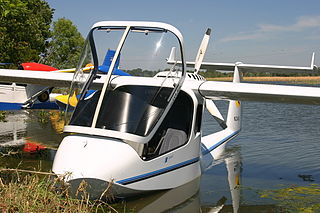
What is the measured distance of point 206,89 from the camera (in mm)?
6152

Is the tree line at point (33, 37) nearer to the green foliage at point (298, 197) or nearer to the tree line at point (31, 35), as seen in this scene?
the tree line at point (31, 35)

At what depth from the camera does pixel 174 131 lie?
609 centimetres

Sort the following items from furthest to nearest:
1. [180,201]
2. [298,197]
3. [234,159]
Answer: [234,159]
[298,197]
[180,201]

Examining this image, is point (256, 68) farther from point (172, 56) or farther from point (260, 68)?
point (172, 56)

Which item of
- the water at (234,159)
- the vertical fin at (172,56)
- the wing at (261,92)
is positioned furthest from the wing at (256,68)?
the vertical fin at (172,56)

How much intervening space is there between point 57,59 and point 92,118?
145ft

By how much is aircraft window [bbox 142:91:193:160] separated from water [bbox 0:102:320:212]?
2.17 ft

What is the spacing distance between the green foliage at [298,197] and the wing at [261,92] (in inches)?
57.7

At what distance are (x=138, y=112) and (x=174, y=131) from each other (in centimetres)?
143

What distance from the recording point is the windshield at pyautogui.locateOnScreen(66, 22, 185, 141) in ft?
15.5

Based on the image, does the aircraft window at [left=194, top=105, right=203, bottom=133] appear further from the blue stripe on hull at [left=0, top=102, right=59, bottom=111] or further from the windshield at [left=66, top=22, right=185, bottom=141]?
the blue stripe on hull at [left=0, top=102, right=59, bottom=111]

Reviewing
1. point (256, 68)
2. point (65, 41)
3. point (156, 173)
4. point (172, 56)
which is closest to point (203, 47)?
point (256, 68)

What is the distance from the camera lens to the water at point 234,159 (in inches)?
205

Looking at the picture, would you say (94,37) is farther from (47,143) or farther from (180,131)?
(47,143)
